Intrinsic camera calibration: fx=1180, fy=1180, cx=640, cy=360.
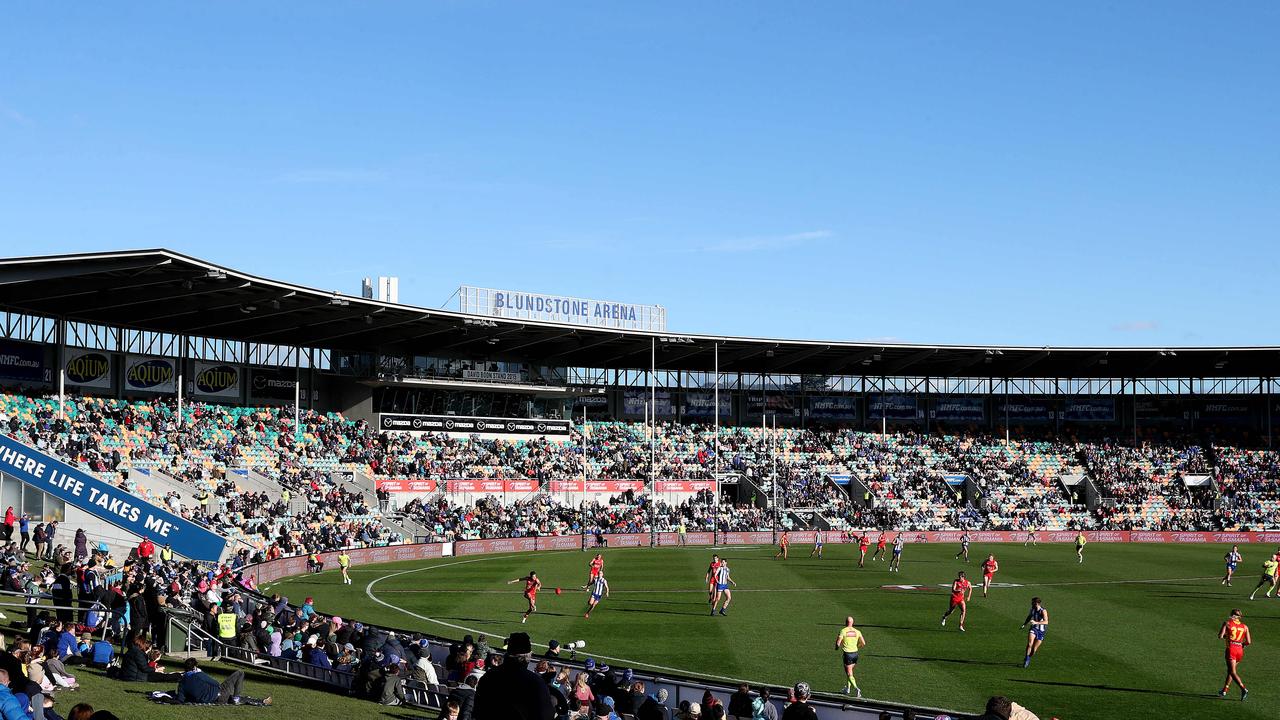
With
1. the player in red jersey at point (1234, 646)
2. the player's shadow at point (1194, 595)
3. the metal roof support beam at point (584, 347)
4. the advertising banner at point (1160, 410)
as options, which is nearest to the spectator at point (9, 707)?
the player in red jersey at point (1234, 646)

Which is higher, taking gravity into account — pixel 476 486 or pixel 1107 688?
pixel 476 486

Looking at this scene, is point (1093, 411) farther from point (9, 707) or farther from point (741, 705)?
point (9, 707)

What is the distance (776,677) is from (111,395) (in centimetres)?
5209

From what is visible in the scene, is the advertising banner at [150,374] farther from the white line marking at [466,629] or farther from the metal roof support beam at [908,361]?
the metal roof support beam at [908,361]

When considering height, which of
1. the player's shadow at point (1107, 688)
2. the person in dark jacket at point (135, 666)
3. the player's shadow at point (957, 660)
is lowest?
the player's shadow at point (957, 660)

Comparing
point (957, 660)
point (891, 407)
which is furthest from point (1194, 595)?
point (891, 407)

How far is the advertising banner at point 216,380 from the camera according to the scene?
232ft

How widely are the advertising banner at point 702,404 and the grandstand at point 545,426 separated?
1.17 ft

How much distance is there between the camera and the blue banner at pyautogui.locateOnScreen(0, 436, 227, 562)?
3956 centimetres

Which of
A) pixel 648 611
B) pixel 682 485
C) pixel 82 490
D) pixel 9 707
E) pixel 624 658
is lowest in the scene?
pixel 648 611

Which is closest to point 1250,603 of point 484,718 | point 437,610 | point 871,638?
point 871,638

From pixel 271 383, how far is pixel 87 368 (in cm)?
1317

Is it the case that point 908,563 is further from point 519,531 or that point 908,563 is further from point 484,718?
point 484,718

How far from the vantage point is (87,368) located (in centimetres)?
A: 6362
